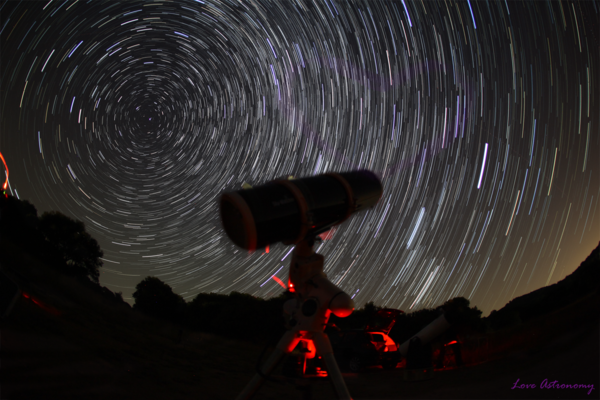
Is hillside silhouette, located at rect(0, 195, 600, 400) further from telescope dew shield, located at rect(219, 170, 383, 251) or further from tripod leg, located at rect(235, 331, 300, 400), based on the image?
telescope dew shield, located at rect(219, 170, 383, 251)

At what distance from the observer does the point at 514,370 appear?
31.6 ft

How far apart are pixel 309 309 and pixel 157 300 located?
93.8 feet

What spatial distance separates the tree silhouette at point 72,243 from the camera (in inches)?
1038

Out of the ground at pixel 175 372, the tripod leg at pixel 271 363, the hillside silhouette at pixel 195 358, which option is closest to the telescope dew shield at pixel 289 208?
the tripod leg at pixel 271 363

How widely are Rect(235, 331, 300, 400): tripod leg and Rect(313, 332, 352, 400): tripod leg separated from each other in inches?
11.6

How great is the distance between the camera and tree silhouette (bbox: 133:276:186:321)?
27734 millimetres

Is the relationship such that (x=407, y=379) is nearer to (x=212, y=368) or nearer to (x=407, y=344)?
(x=407, y=344)

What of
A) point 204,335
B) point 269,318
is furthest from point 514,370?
point 204,335

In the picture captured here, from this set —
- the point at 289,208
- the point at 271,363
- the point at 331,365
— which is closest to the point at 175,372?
the point at 271,363

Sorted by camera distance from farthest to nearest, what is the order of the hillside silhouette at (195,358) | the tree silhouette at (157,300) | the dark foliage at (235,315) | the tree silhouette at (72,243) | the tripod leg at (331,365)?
the tree silhouette at (157,300) < the tree silhouette at (72,243) < the dark foliage at (235,315) < the hillside silhouette at (195,358) < the tripod leg at (331,365)

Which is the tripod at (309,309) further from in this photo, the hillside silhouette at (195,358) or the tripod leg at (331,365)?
the hillside silhouette at (195,358)

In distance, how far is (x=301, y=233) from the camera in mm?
3963

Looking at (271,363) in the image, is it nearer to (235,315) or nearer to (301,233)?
(301,233)

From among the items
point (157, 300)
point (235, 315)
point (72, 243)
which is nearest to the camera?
point (235, 315)
